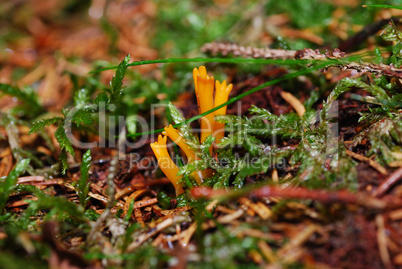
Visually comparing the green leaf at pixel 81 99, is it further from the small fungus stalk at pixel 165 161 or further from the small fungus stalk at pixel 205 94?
the small fungus stalk at pixel 205 94

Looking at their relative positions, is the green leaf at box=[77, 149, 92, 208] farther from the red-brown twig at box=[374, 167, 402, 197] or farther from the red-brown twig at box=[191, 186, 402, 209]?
the red-brown twig at box=[374, 167, 402, 197]

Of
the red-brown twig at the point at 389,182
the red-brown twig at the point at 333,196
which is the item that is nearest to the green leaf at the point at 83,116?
the red-brown twig at the point at 333,196

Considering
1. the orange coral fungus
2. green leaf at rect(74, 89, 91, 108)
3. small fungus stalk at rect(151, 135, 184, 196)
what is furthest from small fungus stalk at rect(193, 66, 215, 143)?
green leaf at rect(74, 89, 91, 108)

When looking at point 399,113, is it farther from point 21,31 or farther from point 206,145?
point 21,31

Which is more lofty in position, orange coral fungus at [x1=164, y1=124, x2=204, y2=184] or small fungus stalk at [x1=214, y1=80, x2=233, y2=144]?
small fungus stalk at [x1=214, y1=80, x2=233, y2=144]

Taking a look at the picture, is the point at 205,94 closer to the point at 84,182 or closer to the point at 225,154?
the point at 225,154

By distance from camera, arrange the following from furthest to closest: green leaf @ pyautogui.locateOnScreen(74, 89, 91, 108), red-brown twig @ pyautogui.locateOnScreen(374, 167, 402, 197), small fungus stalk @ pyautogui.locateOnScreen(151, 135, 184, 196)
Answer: green leaf @ pyautogui.locateOnScreen(74, 89, 91, 108) < small fungus stalk @ pyautogui.locateOnScreen(151, 135, 184, 196) < red-brown twig @ pyautogui.locateOnScreen(374, 167, 402, 197)

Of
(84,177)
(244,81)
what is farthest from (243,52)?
(84,177)
